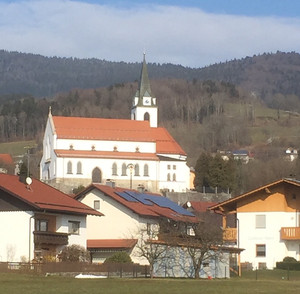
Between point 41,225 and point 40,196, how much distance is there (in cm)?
160

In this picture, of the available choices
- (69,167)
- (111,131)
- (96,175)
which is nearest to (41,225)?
(69,167)

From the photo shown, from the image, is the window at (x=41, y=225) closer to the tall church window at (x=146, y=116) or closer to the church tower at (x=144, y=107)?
the church tower at (x=144, y=107)

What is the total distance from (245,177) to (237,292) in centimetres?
10207

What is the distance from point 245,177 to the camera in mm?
131625

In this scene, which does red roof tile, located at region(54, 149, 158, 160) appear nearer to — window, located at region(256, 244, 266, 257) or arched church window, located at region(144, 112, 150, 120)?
arched church window, located at region(144, 112, 150, 120)

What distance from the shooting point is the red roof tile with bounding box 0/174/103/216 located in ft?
151

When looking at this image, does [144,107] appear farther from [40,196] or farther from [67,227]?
[40,196]

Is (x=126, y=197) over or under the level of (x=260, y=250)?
over

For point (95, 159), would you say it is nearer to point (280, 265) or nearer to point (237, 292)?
point (280, 265)

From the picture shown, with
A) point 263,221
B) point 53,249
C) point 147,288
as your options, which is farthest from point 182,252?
point 147,288

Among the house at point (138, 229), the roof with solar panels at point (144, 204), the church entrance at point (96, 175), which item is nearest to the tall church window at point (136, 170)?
the church entrance at point (96, 175)

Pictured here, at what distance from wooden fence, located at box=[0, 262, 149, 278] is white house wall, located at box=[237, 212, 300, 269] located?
11714 millimetres

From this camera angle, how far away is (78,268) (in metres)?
41.4

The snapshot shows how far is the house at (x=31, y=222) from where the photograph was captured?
1805 inches
